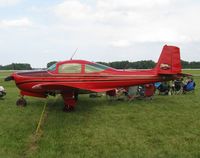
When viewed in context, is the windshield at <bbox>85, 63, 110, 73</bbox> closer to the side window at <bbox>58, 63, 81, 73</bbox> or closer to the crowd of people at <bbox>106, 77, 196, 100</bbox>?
the side window at <bbox>58, 63, 81, 73</bbox>

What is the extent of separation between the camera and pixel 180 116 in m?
10.7

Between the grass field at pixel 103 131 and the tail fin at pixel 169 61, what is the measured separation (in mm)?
1700

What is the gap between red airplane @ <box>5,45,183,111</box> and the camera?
1243 cm

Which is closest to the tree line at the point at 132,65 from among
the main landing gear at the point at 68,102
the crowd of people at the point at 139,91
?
the crowd of people at the point at 139,91

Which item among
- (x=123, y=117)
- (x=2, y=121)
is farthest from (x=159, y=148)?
(x=2, y=121)

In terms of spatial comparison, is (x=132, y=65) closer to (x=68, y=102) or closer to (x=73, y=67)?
(x=73, y=67)

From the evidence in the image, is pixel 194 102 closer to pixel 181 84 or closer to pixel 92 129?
pixel 181 84

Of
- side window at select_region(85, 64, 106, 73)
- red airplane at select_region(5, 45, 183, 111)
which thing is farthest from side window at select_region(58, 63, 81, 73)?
side window at select_region(85, 64, 106, 73)

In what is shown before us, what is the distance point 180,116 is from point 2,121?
5.88 m

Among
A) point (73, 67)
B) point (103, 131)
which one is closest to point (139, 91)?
point (73, 67)

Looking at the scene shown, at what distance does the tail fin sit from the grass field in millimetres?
1700

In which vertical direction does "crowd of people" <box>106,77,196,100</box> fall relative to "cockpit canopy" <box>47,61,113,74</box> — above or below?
below

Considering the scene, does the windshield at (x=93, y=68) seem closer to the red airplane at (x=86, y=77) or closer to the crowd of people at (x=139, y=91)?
the red airplane at (x=86, y=77)

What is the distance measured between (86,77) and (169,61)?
381cm
